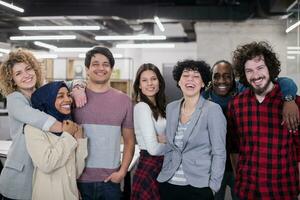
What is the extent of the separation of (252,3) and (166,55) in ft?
12.8

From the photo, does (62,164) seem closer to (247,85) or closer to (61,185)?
(61,185)

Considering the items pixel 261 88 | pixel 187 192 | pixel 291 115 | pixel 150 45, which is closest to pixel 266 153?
pixel 291 115

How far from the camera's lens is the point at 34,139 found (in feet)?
6.29

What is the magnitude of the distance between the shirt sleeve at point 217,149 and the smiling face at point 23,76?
111cm

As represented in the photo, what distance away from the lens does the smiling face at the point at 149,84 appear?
2371mm

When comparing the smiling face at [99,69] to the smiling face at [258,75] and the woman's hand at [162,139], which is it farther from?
the smiling face at [258,75]

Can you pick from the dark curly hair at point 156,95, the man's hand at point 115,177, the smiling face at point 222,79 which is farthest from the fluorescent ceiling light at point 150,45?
the man's hand at point 115,177

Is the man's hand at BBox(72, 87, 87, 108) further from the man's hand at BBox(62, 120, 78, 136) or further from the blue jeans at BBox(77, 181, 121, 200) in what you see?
the blue jeans at BBox(77, 181, 121, 200)

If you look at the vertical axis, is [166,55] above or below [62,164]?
above

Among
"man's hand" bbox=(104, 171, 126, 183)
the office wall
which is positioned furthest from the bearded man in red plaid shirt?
the office wall

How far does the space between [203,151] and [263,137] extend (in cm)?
34

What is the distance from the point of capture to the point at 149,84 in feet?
7.80

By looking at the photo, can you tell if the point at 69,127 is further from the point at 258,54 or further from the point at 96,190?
the point at 258,54

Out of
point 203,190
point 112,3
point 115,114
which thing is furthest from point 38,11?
point 203,190
